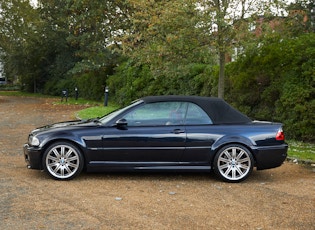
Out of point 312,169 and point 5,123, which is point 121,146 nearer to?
point 312,169

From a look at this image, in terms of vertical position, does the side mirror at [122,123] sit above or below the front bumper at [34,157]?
above

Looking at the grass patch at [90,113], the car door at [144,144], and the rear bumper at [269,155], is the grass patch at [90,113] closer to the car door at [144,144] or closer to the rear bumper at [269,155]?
the car door at [144,144]

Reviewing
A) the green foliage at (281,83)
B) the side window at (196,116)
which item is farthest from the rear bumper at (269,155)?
the green foliage at (281,83)

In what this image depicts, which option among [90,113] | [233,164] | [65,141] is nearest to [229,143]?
[233,164]

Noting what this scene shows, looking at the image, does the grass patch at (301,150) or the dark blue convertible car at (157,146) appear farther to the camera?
the grass patch at (301,150)

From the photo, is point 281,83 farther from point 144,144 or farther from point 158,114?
point 144,144

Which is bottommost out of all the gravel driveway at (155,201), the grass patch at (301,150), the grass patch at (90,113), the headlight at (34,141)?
the gravel driveway at (155,201)

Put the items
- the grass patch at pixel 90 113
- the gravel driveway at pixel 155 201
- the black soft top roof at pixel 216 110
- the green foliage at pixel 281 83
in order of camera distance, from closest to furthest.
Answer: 1. the gravel driveway at pixel 155 201
2. the black soft top roof at pixel 216 110
3. the green foliage at pixel 281 83
4. the grass patch at pixel 90 113

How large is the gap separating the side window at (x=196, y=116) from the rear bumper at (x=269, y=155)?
94 cm

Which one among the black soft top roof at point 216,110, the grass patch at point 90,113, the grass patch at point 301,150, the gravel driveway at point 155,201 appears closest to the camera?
the gravel driveway at point 155,201

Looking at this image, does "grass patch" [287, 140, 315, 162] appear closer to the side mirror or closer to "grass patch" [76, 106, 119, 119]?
the side mirror

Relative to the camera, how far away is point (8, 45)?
1383 inches

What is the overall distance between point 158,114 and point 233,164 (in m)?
1.49

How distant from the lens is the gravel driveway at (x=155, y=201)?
493cm
